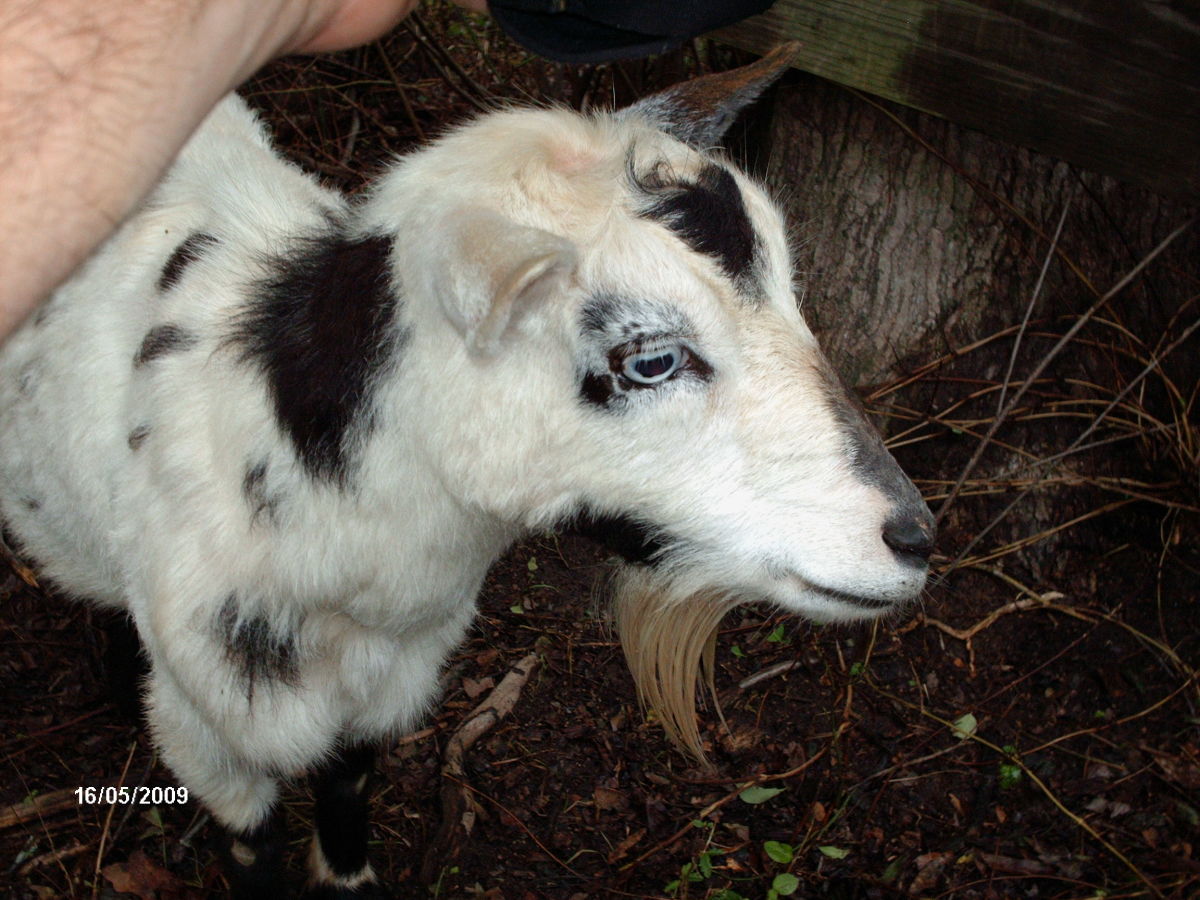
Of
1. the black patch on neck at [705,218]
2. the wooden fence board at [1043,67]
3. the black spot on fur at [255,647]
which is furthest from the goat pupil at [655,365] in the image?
the wooden fence board at [1043,67]

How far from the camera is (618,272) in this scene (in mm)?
1937

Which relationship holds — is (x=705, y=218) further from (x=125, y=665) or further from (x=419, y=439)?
(x=125, y=665)

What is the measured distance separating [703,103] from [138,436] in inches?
56.2

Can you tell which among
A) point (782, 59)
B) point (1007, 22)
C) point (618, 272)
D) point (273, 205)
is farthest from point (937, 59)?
point (273, 205)

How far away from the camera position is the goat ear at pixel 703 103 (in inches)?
94.0

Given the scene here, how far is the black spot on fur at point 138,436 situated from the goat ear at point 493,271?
0.92 meters

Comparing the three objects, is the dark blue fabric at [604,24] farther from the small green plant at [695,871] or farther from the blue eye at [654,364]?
the small green plant at [695,871]

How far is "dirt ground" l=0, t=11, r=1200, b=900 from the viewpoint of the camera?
10.8 ft

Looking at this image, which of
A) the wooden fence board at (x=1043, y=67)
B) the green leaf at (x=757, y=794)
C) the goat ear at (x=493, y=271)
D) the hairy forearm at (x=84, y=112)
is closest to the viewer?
the hairy forearm at (x=84, y=112)

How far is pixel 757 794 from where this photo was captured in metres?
3.43

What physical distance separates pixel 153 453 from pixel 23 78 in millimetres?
1229

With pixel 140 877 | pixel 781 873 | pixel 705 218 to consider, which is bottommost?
pixel 140 877

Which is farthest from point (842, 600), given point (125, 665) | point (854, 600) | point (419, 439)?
point (125, 665)

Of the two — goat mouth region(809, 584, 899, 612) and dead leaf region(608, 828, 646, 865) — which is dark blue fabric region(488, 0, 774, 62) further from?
dead leaf region(608, 828, 646, 865)
